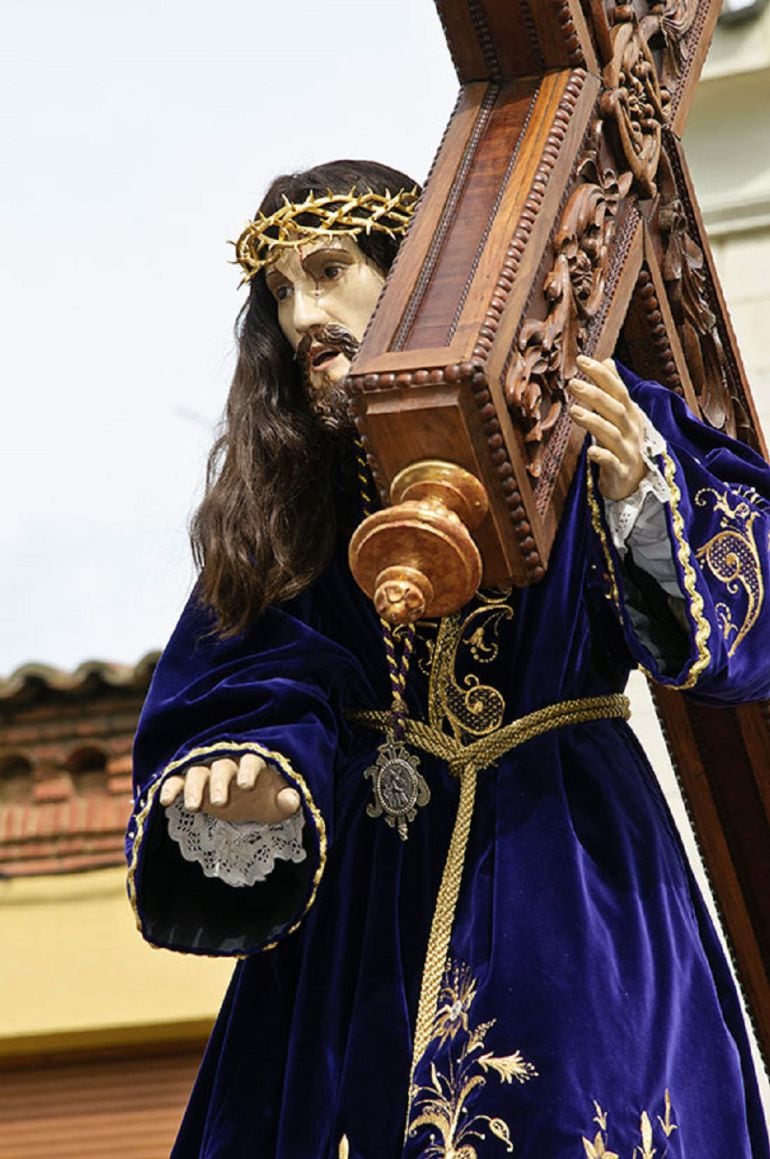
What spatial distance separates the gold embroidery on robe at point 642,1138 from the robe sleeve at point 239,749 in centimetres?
39

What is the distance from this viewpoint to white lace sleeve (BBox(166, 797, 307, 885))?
8.20 feet

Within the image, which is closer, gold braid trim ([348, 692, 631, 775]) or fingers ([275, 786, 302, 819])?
fingers ([275, 786, 302, 819])

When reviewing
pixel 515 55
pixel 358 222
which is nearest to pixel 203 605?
pixel 358 222

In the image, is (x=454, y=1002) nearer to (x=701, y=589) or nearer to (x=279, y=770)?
(x=279, y=770)

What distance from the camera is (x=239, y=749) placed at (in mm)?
2492

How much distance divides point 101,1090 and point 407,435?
2.97m

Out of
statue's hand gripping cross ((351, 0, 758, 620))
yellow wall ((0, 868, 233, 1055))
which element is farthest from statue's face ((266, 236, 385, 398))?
yellow wall ((0, 868, 233, 1055))

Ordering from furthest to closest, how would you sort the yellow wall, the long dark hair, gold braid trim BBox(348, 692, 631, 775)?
the yellow wall → the long dark hair → gold braid trim BBox(348, 692, 631, 775)

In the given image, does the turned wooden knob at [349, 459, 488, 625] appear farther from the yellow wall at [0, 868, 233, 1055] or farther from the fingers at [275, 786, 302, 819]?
the yellow wall at [0, 868, 233, 1055]

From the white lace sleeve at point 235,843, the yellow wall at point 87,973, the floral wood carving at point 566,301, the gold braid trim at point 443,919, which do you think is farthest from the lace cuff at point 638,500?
the yellow wall at point 87,973

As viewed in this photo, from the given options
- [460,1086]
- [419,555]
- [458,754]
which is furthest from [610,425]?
[460,1086]

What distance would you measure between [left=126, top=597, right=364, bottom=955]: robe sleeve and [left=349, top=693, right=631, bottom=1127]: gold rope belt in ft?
0.32

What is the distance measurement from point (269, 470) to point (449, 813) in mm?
473

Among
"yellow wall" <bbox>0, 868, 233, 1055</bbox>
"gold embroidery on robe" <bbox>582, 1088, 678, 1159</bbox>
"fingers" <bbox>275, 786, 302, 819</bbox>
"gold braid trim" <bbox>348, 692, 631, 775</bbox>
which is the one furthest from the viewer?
"yellow wall" <bbox>0, 868, 233, 1055</bbox>
